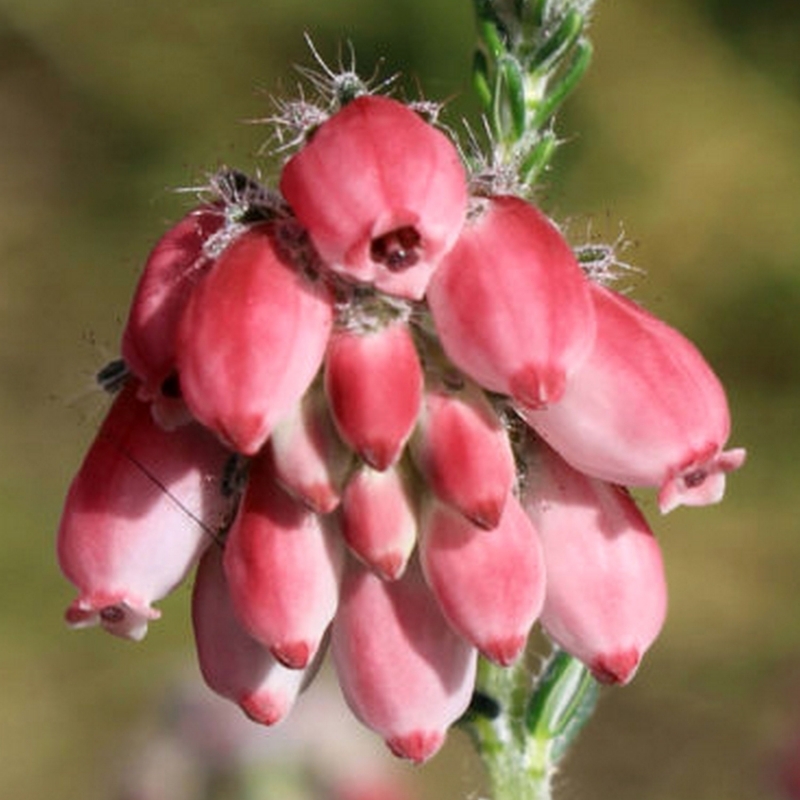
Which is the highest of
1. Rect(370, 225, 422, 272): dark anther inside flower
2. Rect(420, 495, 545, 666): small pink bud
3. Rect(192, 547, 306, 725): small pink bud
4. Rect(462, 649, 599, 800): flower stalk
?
Rect(370, 225, 422, 272): dark anther inside flower

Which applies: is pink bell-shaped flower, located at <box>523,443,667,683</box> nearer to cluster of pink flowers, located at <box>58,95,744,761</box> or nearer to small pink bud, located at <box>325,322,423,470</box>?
cluster of pink flowers, located at <box>58,95,744,761</box>

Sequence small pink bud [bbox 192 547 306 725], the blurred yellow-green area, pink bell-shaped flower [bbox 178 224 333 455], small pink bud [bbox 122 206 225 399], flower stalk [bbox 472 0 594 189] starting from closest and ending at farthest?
1. pink bell-shaped flower [bbox 178 224 333 455]
2. small pink bud [bbox 122 206 225 399]
3. small pink bud [bbox 192 547 306 725]
4. flower stalk [bbox 472 0 594 189]
5. the blurred yellow-green area

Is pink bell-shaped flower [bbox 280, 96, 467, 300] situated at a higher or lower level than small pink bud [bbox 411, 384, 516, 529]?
higher

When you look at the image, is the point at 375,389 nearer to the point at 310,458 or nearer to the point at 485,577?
the point at 310,458

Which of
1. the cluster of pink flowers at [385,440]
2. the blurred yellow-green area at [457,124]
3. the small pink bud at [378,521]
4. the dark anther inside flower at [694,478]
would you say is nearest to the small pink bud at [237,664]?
the cluster of pink flowers at [385,440]

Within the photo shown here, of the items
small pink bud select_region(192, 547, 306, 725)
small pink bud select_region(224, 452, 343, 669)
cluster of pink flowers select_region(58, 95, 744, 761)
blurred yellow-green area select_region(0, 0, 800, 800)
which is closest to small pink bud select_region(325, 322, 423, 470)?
cluster of pink flowers select_region(58, 95, 744, 761)
